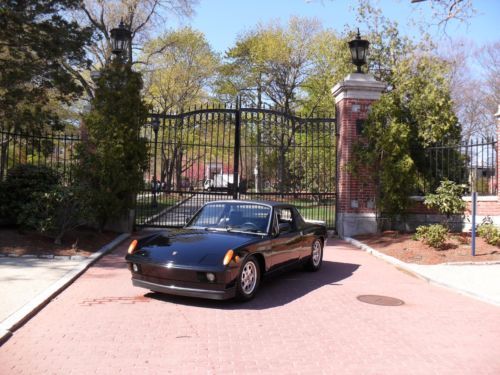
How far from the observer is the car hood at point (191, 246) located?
5.95 meters

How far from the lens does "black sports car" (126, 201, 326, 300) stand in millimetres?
5848

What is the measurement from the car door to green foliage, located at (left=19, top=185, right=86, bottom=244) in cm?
464

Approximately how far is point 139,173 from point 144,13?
2122 centimetres

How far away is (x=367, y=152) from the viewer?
1333 cm

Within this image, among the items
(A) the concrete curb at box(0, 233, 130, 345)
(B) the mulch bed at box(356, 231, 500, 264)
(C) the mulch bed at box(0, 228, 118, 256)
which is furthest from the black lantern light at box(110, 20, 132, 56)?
(B) the mulch bed at box(356, 231, 500, 264)

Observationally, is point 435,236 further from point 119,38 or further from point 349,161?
point 119,38

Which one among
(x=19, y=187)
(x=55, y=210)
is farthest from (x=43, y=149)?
(x=55, y=210)

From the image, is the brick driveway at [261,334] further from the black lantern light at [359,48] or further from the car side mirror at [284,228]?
the black lantern light at [359,48]

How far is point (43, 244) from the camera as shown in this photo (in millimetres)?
9773

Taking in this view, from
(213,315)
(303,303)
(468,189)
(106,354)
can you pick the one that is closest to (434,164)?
(468,189)

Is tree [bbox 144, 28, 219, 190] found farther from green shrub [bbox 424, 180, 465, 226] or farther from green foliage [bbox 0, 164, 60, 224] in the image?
green shrub [bbox 424, 180, 465, 226]

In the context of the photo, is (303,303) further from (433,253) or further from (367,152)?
(367,152)

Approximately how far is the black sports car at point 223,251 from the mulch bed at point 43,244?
349 cm

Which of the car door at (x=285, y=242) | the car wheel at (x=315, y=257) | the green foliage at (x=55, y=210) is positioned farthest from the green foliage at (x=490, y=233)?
the green foliage at (x=55, y=210)
